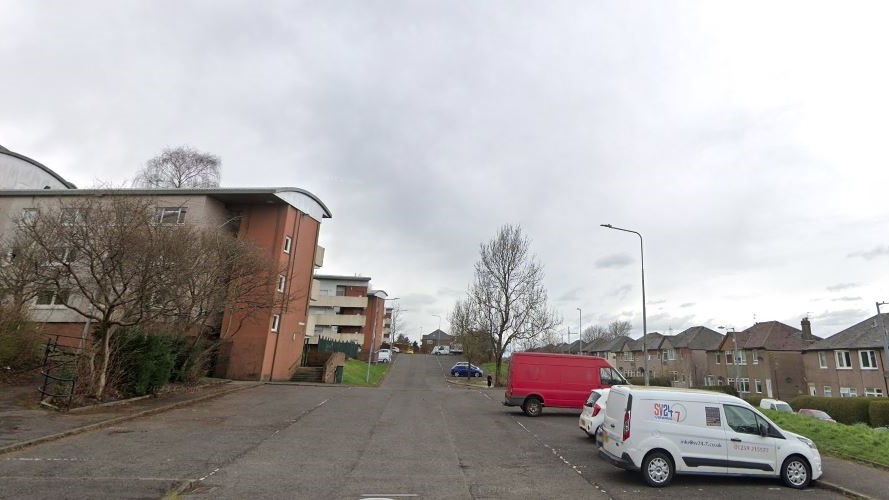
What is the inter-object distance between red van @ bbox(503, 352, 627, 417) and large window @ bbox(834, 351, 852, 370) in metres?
37.3

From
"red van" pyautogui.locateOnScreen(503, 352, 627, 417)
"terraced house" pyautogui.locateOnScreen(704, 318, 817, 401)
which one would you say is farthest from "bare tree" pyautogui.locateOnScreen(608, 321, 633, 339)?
"red van" pyautogui.locateOnScreen(503, 352, 627, 417)

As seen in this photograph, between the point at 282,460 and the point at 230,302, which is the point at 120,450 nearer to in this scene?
the point at 282,460

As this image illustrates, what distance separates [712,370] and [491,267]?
40639 mm

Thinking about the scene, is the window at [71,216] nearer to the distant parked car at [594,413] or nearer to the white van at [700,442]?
the distant parked car at [594,413]

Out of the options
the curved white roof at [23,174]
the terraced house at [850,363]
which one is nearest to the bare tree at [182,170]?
the curved white roof at [23,174]

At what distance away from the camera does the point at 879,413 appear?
23.8m

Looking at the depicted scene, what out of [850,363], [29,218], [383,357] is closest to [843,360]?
[850,363]

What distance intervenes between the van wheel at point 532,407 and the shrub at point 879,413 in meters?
18.5

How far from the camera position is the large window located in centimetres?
4231

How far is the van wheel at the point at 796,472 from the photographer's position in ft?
28.7

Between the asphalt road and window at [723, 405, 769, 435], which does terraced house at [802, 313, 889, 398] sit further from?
the asphalt road

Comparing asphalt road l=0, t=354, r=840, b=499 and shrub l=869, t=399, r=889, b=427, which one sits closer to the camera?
asphalt road l=0, t=354, r=840, b=499

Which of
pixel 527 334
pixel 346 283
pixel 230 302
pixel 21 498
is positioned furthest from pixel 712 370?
pixel 21 498

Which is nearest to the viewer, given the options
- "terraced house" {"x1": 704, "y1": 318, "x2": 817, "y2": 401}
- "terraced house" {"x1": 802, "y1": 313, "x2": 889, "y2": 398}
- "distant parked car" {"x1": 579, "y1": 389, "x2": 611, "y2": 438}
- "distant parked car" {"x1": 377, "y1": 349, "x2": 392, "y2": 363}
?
"distant parked car" {"x1": 579, "y1": 389, "x2": 611, "y2": 438}
